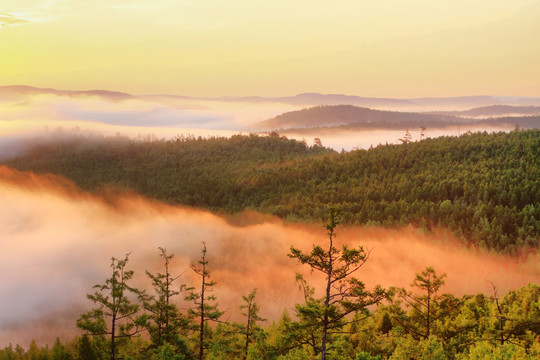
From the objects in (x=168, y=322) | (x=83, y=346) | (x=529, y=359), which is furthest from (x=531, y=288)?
(x=83, y=346)

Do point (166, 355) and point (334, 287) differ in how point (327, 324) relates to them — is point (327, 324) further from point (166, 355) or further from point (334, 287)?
point (166, 355)

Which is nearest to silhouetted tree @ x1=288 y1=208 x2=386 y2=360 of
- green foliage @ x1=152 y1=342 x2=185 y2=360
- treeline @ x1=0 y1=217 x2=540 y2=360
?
treeline @ x1=0 y1=217 x2=540 y2=360

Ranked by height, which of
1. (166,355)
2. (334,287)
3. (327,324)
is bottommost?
(166,355)

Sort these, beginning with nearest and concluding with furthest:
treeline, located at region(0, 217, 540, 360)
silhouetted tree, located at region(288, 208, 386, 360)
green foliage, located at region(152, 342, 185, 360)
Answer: silhouetted tree, located at region(288, 208, 386, 360) → treeline, located at region(0, 217, 540, 360) → green foliage, located at region(152, 342, 185, 360)

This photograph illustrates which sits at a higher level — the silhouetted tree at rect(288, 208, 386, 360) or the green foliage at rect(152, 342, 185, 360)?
the silhouetted tree at rect(288, 208, 386, 360)

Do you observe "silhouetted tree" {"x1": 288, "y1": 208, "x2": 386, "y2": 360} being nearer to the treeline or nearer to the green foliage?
the treeline

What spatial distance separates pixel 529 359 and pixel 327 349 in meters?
24.0

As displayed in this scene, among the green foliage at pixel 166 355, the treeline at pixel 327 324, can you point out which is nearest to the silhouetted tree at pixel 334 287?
the treeline at pixel 327 324

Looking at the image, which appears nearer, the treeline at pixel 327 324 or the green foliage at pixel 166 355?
the treeline at pixel 327 324

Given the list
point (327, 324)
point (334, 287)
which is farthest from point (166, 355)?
point (334, 287)

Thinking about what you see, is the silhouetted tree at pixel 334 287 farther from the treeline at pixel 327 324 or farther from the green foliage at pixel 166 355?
the green foliage at pixel 166 355

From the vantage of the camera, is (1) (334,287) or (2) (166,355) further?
(2) (166,355)

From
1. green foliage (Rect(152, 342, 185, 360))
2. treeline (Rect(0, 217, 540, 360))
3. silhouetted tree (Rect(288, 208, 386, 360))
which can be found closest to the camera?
silhouetted tree (Rect(288, 208, 386, 360))

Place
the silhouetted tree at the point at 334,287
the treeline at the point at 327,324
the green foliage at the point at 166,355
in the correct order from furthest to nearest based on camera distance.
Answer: the green foliage at the point at 166,355 < the treeline at the point at 327,324 < the silhouetted tree at the point at 334,287
